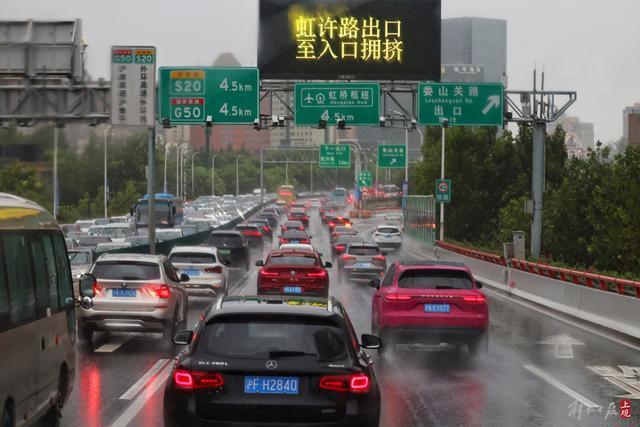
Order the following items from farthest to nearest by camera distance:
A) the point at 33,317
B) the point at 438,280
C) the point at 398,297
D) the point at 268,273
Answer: the point at 268,273 < the point at 438,280 < the point at 398,297 < the point at 33,317

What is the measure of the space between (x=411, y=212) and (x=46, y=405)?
70098mm

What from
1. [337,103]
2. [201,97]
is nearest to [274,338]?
[337,103]

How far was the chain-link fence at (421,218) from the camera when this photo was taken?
65.4 meters

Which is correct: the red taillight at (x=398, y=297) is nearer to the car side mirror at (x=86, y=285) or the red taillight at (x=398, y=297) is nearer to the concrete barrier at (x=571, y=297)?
the concrete barrier at (x=571, y=297)

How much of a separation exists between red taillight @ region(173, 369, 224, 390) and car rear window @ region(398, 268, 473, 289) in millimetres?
9826

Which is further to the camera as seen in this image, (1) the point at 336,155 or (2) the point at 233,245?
(1) the point at 336,155

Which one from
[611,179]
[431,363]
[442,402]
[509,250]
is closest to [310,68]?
[509,250]

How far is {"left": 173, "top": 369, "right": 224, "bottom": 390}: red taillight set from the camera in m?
7.95

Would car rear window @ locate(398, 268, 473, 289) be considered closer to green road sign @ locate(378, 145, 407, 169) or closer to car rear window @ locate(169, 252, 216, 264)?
car rear window @ locate(169, 252, 216, 264)

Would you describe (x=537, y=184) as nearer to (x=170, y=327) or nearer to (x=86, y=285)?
(x=170, y=327)

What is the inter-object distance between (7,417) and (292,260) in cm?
1995

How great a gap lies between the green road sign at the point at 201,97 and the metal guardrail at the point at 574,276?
1085cm

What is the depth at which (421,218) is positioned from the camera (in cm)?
7144

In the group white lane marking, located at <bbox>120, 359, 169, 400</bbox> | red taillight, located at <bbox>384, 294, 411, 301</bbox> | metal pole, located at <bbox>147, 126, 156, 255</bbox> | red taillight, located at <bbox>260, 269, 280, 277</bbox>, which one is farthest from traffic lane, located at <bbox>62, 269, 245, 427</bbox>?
metal pole, located at <bbox>147, 126, 156, 255</bbox>
